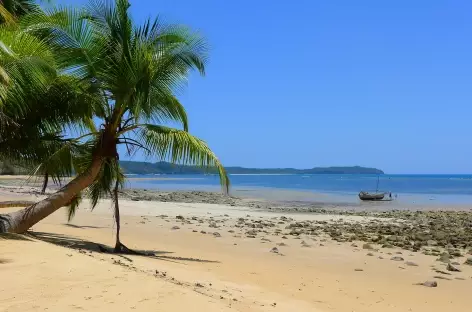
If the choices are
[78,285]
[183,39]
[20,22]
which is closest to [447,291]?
[78,285]

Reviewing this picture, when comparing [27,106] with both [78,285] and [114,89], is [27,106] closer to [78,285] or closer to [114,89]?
[114,89]

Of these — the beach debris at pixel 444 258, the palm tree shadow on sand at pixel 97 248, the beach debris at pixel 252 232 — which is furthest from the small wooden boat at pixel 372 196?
the palm tree shadow on sand at pixel 97 248

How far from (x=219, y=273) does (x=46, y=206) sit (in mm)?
4222

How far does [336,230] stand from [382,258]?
584cm

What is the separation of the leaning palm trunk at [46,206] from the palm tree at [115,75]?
0.8 inches

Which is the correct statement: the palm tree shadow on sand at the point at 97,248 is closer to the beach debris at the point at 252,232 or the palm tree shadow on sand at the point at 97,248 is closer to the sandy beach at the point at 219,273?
the sandy beach at the point at 219,273

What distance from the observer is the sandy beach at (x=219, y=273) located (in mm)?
5547

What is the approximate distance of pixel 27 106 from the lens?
33.6ft

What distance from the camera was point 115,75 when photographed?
35.8ft

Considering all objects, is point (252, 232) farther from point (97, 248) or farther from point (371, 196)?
point (371, 196)

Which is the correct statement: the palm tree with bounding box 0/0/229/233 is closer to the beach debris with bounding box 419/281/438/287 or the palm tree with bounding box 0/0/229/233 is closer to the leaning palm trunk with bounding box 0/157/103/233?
the leaning palm trunk with bounding box 0/157/103/233

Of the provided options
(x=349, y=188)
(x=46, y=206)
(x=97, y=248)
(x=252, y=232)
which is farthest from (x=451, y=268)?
(x=349, y=188)

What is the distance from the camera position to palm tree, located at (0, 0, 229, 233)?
10.9m

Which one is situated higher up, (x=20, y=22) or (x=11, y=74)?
(x=20, y=22)
